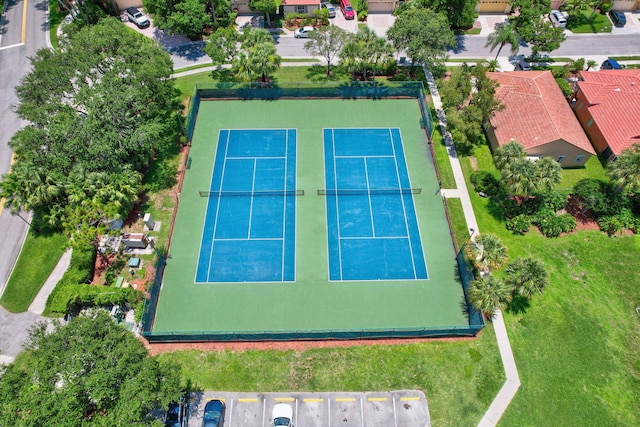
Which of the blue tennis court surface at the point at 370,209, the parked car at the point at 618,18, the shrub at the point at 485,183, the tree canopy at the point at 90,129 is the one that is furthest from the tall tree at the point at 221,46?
the parked car at the point at 618,18

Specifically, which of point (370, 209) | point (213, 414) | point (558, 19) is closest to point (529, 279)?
point (370, 209)

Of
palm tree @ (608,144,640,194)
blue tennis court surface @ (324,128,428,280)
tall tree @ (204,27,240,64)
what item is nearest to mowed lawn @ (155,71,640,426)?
blue tennis court surface @ (324,128,428,280)

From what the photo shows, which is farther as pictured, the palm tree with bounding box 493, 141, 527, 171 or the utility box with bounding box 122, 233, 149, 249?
the palm tree with bounding box 493, 141, 527, 171

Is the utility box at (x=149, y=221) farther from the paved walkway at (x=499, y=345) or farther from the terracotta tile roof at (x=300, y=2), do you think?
the terracotta tile roof at (x=300, y=2)

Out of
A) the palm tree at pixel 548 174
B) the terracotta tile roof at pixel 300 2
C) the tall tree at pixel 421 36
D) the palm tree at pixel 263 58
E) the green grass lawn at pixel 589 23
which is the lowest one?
the palm tree at pixel 548 174

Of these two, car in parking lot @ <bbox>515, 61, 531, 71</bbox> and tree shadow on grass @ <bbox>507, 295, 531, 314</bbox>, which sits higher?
car in parking lot @ <bbox>515, 61, 531, 71</bbox>

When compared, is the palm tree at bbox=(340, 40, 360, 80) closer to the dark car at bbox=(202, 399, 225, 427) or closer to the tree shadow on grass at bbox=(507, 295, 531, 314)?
the tree shadow on grass at bbox=(507, 295, 531, 314)

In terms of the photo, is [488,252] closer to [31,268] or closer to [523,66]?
[523,66]

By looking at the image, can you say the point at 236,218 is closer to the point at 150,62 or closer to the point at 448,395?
the point at 150,62
